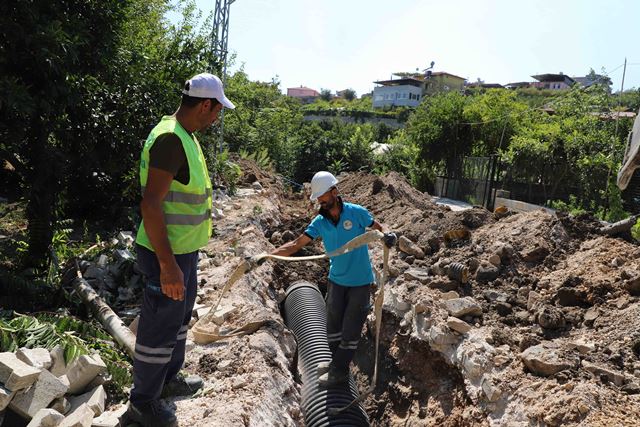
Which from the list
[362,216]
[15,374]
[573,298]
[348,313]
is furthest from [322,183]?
[573,298]

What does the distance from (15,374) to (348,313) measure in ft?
8.41

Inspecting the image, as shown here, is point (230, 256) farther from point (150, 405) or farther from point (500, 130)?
point (500, 130)

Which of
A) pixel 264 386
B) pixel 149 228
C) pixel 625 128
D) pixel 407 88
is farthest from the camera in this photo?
pixel 407 88

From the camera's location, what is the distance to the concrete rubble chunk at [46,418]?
8.09ft

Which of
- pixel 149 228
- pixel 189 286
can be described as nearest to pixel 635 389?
pixel 189 286

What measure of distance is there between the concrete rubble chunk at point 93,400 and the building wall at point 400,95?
226 feet

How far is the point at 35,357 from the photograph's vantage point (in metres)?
2.76

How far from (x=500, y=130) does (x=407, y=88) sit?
5161 centimetres

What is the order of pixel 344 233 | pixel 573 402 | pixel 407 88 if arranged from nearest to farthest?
pixel 573 402 → pixel 344 233 → pixel 407 88

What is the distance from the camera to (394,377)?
5.40 m

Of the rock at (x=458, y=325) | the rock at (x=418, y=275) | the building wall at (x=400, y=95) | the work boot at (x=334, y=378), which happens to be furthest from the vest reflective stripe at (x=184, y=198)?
the building wall at (x=400, y=95)

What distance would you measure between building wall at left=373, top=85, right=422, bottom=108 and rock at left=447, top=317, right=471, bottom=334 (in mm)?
66451

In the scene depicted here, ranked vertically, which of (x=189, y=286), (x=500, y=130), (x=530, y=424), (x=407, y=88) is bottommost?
(x=530, y=424)

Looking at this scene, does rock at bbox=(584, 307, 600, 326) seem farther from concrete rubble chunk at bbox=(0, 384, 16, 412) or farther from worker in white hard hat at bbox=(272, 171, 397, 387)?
concrete rubble chunk at bbox=(0, 384, 16, 412)
